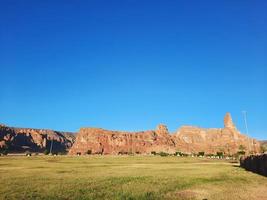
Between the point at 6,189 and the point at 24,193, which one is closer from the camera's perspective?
the point at 24,193

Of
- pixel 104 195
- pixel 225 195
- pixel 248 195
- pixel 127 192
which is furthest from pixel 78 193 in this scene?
pixel 248 195

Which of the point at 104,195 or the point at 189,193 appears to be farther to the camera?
the point at 189,193

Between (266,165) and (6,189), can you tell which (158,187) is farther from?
(266,165)

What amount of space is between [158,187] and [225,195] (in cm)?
617

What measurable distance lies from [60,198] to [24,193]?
373cm

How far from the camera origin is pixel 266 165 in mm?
40812

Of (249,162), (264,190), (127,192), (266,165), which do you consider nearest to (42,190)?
(127,192)

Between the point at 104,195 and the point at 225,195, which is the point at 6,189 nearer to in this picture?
the point at 104,195

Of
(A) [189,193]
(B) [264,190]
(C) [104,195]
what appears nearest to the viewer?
(C) [104,195]

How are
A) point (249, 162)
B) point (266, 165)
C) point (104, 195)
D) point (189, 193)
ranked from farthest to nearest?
1. point (249, 162)
2. point (266, 165)
3. point (189, 193)
4. point (104, 195)

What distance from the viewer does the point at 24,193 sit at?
23859 mm

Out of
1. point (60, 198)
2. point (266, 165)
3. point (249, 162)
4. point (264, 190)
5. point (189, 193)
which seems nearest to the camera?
point (60, 198)

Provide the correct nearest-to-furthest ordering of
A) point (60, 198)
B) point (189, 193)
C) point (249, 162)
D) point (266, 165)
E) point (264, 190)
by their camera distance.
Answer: point (60, 198), point (189, 193), point (264, 190), point (266, 165), point (249, 162)

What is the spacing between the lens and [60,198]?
2198cm
